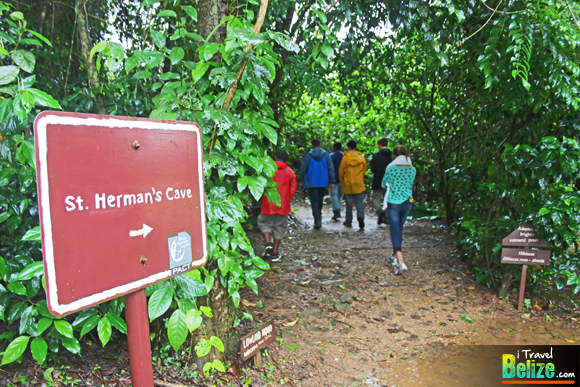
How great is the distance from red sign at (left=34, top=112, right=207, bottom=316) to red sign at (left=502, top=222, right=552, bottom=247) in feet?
12.7

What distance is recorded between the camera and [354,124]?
12.2 m

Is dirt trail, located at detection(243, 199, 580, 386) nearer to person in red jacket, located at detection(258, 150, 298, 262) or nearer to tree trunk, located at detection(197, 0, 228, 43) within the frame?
person in red jacket, located at detection(258, 150, 298, 262)

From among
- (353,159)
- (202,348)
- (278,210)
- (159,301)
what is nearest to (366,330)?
(202,348)

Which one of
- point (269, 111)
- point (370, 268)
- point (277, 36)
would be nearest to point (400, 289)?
point (370, 268)

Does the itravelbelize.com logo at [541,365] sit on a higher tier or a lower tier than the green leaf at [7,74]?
lower

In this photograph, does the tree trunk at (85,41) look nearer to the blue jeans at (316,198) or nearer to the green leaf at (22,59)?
the green leaf at (22,59)

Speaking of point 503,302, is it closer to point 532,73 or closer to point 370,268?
point 370,268

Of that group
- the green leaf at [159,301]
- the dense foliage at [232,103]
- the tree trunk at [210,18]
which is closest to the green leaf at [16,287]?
the dense foliage at [232,103]

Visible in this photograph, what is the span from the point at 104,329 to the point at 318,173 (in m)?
6.08

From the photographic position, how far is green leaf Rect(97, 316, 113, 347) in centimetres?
225

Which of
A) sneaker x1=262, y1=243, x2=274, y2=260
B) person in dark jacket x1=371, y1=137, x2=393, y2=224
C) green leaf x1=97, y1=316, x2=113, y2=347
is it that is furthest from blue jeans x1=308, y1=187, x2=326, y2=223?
green leaf x1=97, y1=316, x2=113, y2=347

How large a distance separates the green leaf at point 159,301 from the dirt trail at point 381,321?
3.91 ft

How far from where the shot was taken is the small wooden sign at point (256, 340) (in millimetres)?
2877

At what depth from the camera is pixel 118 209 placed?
1236 millimetres
